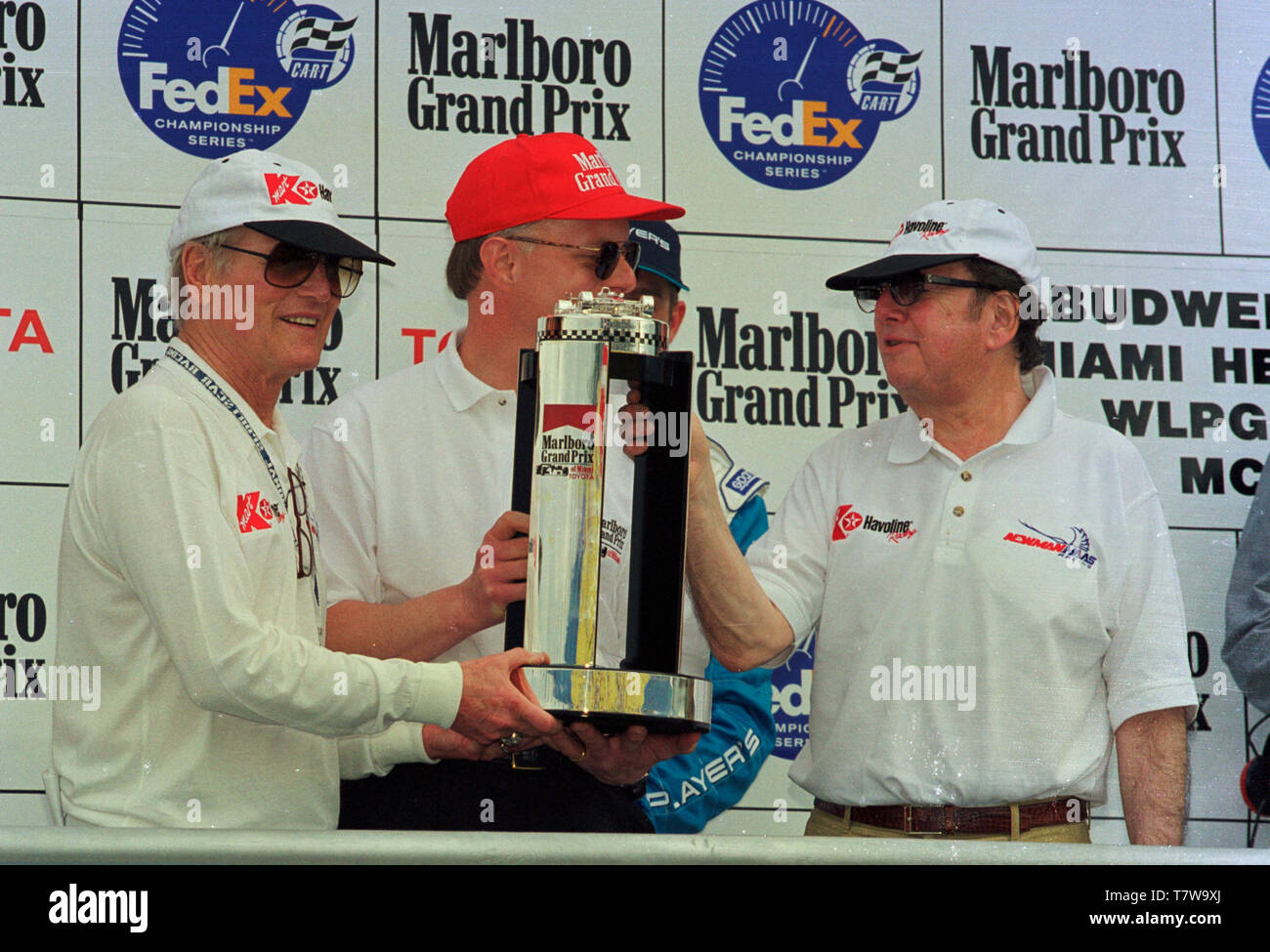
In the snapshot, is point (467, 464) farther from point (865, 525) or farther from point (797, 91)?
point (797, 91)

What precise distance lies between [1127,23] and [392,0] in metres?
1.24

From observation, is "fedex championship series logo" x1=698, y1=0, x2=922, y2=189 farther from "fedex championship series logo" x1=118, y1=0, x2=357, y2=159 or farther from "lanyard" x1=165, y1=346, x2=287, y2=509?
"lanyard" x1=165, y1=346, x2=287, y2=509

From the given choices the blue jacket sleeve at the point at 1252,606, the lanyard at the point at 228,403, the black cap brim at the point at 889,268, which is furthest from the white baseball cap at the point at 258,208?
the blue jacket sleeve at the point at 1252,606

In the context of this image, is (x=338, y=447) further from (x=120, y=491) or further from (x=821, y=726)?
(x=821, y=726)

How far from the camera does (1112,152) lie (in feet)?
9.02

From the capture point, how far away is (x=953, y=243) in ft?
7.76

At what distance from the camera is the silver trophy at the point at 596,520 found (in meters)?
1.76

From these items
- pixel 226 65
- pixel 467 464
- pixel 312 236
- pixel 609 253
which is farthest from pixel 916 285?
pixel 226 65

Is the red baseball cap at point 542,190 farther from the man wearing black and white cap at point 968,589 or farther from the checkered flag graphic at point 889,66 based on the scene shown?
the checkered flag graphic at point 889,66

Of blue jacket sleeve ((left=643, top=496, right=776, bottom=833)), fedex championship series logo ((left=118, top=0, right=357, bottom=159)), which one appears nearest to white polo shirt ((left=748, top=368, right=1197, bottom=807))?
blue jacket sleeve ((left=643, top=496, right=776, bottom=833))

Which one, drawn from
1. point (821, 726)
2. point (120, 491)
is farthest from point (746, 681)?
point (120, 491)

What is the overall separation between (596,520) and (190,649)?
455 mm

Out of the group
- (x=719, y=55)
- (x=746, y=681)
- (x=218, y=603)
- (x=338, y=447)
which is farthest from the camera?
(x=719, y=55)

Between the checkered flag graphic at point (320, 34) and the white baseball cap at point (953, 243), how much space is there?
88cm
